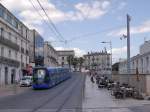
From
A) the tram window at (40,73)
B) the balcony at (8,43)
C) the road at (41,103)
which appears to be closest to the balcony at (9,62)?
the balcony at (8,43)

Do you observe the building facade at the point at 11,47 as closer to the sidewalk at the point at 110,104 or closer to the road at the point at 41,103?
the road at the point at 41,103

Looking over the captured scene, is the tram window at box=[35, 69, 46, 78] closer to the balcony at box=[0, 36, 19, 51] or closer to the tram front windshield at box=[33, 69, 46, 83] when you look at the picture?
the tram front windshield at box=[33, 69, 46, 83]

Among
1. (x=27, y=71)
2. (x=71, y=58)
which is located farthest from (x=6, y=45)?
(x=71, y=58)

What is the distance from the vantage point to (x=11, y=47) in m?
70.2

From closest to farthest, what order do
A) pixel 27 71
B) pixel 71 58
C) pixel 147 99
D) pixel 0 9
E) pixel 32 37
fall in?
pixel 147 99
pixel 0 9
pixel 27 71
pixel 32 37
pixel 71 58

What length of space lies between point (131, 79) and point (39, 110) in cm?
2048

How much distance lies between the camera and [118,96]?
114 feet

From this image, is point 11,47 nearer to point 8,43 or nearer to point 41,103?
point 8,43

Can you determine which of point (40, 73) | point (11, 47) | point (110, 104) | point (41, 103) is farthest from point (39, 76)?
point (110, 104)

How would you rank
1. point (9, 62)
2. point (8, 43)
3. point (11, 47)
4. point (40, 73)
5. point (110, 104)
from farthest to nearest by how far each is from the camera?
1. point (11, 47)
2. point (9, 62)
3. point (8, 43)
4. point (40, 73)
5. point (110, 104)

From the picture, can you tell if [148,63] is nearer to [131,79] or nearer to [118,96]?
[131,79]

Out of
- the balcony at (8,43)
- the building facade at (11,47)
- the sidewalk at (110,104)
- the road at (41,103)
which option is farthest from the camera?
the building facade at (11,47)

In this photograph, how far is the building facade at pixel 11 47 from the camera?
64.7 meters

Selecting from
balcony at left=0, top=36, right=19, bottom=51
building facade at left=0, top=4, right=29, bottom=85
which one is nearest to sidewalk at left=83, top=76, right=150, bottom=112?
balcony at left=0, top=36, right=19, bottom=51
